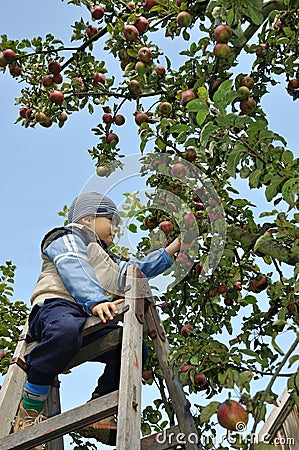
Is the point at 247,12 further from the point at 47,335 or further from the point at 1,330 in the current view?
the point at 1,330

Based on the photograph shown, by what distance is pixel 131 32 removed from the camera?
3.11m

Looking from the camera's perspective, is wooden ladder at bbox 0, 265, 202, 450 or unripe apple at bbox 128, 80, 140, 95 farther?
unripe apple at bbox 128, 80, 140, 95

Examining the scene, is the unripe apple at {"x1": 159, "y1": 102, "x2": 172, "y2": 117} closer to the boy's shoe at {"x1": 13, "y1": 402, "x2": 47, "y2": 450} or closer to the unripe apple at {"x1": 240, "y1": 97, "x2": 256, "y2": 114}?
the unripe apple at {"x1": 240, "y1": 97, "x2": 256, "y2": 114}

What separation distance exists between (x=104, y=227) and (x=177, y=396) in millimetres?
858

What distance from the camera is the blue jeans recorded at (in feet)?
7.14

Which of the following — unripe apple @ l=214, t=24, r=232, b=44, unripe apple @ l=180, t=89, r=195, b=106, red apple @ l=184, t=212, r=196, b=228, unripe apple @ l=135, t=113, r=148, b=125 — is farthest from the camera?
unripe apple @ l=135, t=113, r=148, b=125

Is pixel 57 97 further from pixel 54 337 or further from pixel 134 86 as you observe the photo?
pixel 54 337

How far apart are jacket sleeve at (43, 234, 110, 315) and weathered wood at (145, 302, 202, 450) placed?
0.34 meters

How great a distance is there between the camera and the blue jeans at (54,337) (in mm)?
2178

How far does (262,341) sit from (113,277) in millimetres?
682

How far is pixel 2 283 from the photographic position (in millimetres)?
4617

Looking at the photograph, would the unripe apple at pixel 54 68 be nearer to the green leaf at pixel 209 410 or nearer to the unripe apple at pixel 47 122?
the unripe apple at pixel 47 122

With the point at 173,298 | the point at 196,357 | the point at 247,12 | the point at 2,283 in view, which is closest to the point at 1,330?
the point at 2,283

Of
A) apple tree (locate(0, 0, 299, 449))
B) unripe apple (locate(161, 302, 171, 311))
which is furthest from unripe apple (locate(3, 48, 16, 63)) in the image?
unripe apple (locate(161, 302, 171, 311))
